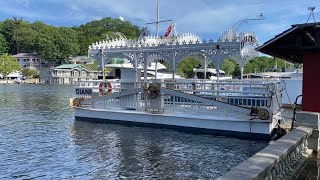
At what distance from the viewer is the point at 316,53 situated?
495 inches

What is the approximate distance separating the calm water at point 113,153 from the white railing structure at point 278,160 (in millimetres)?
2524

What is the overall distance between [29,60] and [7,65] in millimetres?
15841

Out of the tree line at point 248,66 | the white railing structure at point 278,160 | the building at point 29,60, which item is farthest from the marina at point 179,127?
the building at point 29,60

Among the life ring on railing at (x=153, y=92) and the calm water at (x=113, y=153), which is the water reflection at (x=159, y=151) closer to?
the calm water at (x=113, y=153)

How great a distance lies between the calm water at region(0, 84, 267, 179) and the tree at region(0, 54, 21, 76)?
117 meters

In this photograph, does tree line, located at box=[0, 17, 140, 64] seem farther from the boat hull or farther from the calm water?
the calm water

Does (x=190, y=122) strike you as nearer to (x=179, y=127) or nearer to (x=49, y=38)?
(x=179, y=127)

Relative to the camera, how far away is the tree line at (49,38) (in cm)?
14375

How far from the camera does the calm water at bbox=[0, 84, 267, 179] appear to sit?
11617 mm

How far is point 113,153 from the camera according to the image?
1419 centimetres

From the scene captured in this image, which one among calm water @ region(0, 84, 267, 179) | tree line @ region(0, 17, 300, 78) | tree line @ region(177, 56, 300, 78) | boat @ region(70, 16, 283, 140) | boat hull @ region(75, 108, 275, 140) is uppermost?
tree line @ region(0, 17, 300, 78)

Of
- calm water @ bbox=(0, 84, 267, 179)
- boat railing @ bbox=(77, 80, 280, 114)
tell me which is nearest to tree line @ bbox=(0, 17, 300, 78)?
boat railing @ bbox=(77, 80, 280, 114)

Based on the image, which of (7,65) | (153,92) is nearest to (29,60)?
(7,65)

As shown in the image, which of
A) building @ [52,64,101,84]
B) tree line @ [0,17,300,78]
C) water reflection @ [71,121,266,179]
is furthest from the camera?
tree line @ [0,17,300,78]
